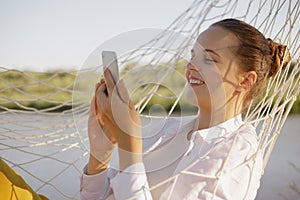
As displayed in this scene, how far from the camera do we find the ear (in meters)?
1.03

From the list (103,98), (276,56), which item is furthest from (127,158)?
(276,56)

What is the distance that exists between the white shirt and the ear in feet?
0.22

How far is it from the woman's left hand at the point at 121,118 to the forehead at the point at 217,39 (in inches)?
10.3

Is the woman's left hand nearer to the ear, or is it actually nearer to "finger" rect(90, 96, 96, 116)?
"finger" rect(90, 96, 96, 116)

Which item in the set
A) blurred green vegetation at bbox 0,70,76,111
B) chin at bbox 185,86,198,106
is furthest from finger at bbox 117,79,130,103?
blurred green vegetation at bbox 0,70,76,111

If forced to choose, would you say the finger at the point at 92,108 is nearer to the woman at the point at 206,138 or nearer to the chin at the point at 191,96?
the woman at the point at 206,138

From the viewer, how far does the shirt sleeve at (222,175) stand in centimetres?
92

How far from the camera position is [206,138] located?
1013 mm

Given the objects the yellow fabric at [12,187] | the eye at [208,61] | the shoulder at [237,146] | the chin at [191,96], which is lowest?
the yellow fabric at [12,187]

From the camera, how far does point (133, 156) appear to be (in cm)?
86

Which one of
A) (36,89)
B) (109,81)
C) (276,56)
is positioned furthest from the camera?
(36,89)

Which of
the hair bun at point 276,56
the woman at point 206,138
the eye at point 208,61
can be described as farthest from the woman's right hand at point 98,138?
the hair bun at point 276,56

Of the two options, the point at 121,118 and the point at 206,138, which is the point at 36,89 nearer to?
the point at 206,138

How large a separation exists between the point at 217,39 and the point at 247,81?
0.35 ft
